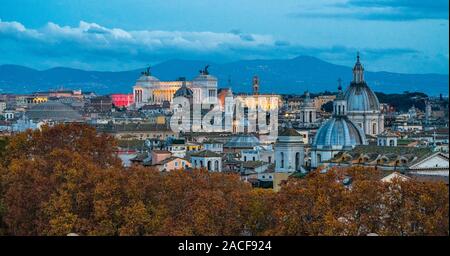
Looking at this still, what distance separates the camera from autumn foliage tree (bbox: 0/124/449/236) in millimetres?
24641

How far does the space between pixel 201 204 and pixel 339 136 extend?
2768 centimetres

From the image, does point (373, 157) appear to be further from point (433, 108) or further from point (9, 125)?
point (433, 108)

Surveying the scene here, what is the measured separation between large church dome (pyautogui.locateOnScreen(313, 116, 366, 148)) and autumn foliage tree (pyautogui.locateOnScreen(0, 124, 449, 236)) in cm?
2072

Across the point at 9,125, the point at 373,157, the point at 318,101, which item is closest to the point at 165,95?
the point at 318,101

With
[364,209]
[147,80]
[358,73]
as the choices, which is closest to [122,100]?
[147,80]

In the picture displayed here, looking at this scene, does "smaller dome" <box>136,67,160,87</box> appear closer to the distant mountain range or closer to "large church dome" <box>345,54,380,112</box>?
the distant mountain range

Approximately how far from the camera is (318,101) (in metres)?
158

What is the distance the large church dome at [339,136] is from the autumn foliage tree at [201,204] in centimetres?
2072

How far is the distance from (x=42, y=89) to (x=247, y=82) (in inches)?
1550

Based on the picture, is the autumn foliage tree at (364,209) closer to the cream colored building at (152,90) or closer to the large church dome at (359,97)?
the large church dome at (359,97)

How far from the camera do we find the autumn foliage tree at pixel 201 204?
24641mm

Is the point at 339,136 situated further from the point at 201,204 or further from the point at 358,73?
the point at 201,204

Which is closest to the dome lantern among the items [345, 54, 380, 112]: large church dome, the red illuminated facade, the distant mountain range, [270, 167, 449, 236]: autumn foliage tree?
[345, 54, 380, 112]: large church dome

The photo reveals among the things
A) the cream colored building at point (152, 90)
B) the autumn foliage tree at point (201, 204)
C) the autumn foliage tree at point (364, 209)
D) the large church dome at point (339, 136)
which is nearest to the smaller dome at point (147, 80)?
the cream colored building at point (152, 90)
